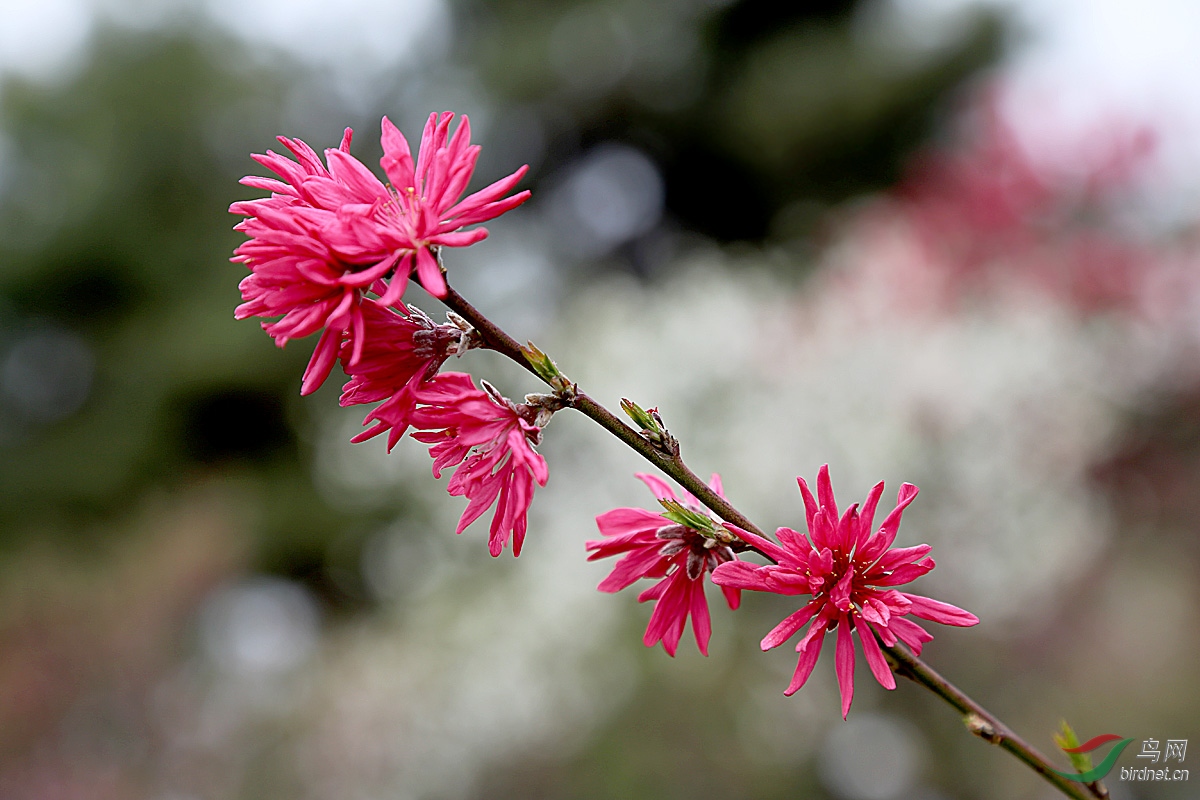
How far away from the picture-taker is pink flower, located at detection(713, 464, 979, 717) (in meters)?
0.49

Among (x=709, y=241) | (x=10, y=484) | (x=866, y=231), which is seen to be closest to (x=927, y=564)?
(x=866, y=231)

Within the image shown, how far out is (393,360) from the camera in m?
0.53

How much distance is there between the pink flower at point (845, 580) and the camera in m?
0.49

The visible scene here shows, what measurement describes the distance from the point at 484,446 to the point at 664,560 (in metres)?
0.15

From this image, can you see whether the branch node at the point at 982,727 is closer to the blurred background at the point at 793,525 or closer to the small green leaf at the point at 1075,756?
the small green leaf at the point at 1075,756

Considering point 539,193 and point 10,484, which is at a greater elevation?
point 539,193

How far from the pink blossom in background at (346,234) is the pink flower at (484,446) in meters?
0.06

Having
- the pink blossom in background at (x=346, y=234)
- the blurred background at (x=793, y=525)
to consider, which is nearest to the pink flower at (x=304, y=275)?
the pink blossom in background at (x=346, y=234)

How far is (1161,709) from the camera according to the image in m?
2.70

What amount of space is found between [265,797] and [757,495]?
81.1 inches

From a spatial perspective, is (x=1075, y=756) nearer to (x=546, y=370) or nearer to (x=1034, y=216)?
(x=546, y=370)

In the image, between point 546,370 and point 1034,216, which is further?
point 1034,216

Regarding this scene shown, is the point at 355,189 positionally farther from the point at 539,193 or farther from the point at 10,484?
the point at 10,484

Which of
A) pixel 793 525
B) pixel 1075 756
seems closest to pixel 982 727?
pixel 1075 756
